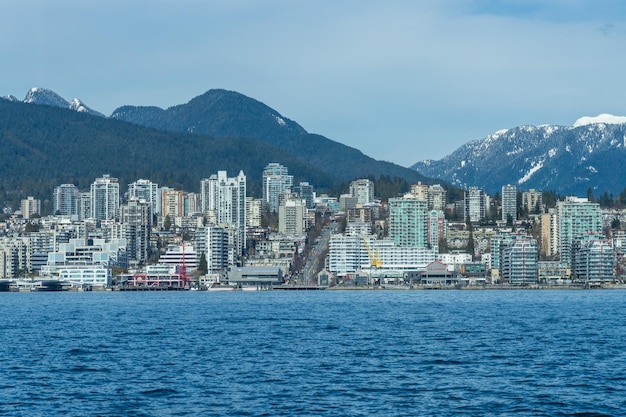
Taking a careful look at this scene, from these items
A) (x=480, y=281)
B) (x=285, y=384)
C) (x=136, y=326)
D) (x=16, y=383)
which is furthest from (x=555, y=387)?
(x=480, y=281)

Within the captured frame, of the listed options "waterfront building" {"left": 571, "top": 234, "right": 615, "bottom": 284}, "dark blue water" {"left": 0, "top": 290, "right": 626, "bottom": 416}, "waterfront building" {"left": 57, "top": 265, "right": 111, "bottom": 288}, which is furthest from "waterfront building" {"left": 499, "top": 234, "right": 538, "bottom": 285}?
"dark blue water" {"left": 0, "top": 290, "right": 626, "bottom": 416}

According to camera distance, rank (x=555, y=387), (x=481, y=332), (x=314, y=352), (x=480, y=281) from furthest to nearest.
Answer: (x=480, y=281), (x=481, y=332), (x=314, y=352), (x=555, y=387)

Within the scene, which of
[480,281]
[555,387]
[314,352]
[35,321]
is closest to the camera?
[555,387]

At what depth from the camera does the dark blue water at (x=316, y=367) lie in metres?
39.7

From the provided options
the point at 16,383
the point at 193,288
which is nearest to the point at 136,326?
the point at 16,383

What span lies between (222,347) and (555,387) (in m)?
19.8

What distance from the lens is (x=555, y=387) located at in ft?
142

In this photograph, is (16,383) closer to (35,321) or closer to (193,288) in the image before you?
(35,321)

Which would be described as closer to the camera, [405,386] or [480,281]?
[405,386]

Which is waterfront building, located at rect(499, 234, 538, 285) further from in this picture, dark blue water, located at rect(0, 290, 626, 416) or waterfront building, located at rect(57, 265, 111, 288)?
dark blue water, located at rect(0, 290, 626, 416)

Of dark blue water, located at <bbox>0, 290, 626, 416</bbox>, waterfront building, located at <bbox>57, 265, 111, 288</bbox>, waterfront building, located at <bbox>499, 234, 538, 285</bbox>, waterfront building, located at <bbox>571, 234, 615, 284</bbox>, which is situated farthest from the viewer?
waterfront building, located at <bbox>57, 265, 111, 288</bbox>

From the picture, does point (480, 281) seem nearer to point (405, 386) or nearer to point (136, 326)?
point (136, 326)

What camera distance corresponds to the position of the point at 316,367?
49094 mm

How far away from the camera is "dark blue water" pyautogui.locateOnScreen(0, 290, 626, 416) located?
3969cm
